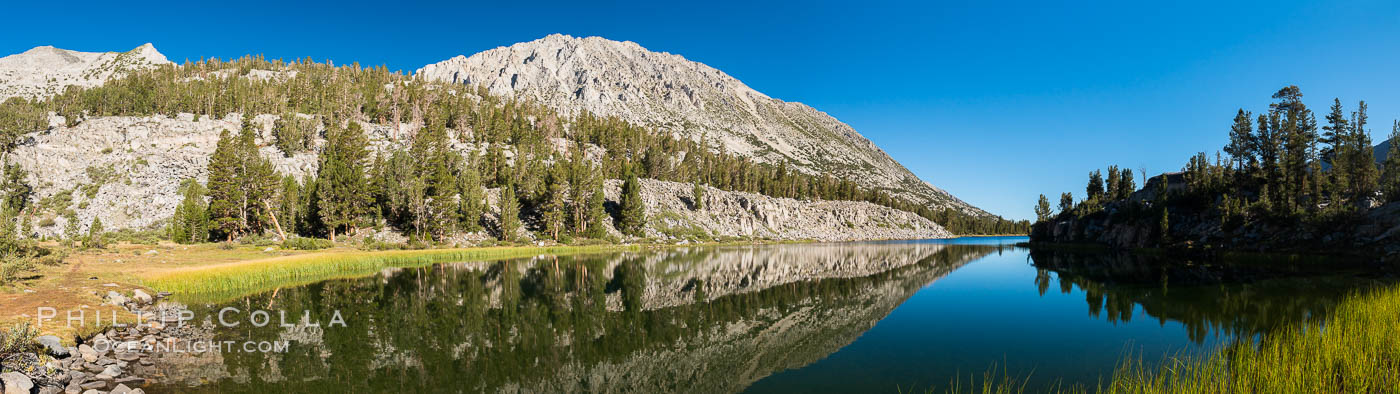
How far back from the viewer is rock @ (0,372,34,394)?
9680mm

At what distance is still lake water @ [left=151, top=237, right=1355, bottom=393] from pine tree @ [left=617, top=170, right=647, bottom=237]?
200 feet

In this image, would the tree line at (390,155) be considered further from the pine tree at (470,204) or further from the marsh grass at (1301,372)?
the marsh grass at (1301,372)

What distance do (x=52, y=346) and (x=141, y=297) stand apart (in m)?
14.9

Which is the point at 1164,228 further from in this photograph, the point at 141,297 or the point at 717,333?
the point at 141,297

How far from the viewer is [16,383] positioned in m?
9.89

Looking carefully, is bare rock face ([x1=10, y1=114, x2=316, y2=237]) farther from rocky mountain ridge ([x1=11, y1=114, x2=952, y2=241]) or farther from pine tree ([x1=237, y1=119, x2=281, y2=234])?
pine tree ([x1=237, y1=119, x2=281, y2=234])

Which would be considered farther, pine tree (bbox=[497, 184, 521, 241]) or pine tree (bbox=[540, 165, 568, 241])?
pine tree (bbox=[540, 165, 568, 241])

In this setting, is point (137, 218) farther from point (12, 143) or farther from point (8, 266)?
point (8, 266)

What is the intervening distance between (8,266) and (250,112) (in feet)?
381

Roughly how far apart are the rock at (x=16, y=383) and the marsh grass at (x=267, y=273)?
1976 centimetres

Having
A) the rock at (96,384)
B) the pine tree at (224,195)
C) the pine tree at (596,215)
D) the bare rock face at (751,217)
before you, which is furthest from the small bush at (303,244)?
the bare rock face at (751,217)

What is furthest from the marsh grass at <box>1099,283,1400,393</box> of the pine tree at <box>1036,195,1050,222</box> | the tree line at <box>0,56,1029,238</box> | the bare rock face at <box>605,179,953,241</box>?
the pine tree at <box>1036,195,1050,222</box>

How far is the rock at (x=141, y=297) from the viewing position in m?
23.4

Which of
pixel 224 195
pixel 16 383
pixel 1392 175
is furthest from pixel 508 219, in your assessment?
pixel 1392 175
